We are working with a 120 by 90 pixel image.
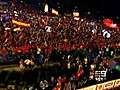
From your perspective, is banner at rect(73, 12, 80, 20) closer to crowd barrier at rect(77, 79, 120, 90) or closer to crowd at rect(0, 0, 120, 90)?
crowd at rect(0, 0, 120, 90)

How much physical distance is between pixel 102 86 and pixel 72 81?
2.92 metres

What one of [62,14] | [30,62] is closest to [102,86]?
[30,62]

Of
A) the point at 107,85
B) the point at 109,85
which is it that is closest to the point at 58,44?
the point at 107,85

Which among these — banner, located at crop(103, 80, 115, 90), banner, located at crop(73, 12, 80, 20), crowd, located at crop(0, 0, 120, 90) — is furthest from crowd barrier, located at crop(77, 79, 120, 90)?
banner, located at crop(73, 12, 80, 20)

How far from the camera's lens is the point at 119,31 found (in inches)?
1283

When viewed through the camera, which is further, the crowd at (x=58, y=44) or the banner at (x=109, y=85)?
the banner at (x=109, y=85)

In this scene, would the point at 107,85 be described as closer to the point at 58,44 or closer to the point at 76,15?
the point at 58,44

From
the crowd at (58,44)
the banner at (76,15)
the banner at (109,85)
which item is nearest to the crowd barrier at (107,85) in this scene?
the banner at (109,85)

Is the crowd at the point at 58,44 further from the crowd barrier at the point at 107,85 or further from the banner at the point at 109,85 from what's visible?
the banner at the point at 109,85

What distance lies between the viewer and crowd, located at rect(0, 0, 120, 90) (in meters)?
15.6

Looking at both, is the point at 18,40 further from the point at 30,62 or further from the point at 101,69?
the point at 101,69

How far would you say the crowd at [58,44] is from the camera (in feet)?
51.0

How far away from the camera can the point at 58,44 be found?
19.5 metres

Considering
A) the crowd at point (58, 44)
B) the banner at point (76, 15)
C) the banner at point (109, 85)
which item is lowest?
the banner at point (109, 85)
